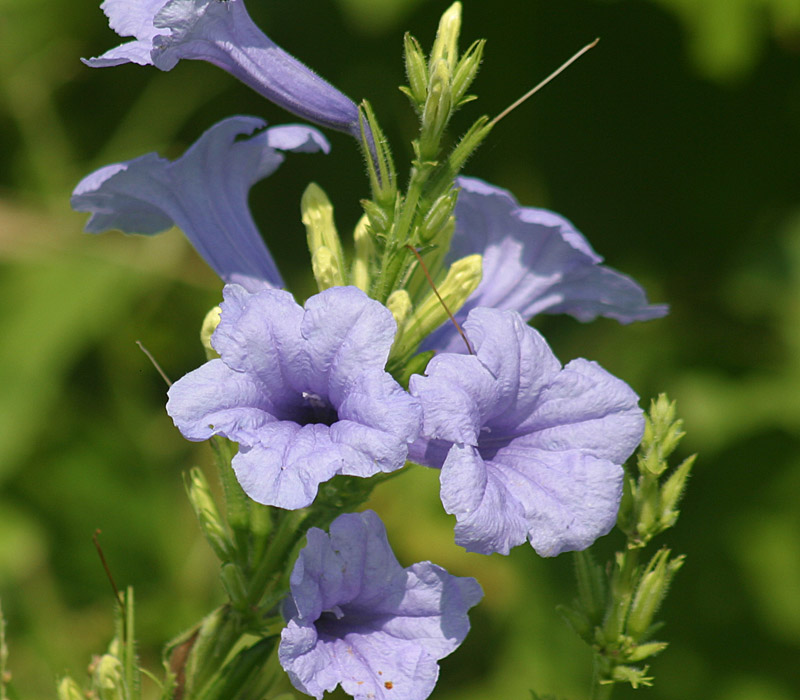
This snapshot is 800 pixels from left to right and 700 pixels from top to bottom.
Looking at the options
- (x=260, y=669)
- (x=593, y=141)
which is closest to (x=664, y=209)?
(x=593, y=141)

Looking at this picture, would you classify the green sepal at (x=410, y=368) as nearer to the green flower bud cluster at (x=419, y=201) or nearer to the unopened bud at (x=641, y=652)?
the green flower bud cluster at (x=419, y=201)

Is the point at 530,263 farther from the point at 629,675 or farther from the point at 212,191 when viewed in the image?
the point at 629,675

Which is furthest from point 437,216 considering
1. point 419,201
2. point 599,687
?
point 599,687

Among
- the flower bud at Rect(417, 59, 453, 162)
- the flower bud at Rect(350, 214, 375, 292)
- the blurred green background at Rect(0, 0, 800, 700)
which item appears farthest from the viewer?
the blurred green background at Rect(0, 0, 800, 700)

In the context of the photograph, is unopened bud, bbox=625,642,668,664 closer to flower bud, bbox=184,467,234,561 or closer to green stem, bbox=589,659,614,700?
green stem, bbox=589,659,614,700

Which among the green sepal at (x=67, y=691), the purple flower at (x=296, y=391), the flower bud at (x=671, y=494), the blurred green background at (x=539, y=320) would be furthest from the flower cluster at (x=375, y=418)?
the blurred green background at (x=539, y=320)

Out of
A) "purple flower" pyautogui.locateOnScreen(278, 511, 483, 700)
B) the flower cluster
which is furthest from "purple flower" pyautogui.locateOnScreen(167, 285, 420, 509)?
"purple flower" pyautogui.locateOnScreen(278, 511, 483, 700)

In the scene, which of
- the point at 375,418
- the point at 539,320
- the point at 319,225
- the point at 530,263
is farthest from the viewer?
the point at 539,320
